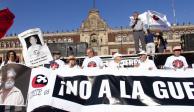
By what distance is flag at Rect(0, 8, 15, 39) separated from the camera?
11773mm

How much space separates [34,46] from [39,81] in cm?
145

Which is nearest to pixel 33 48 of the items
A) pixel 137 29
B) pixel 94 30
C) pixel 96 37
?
pixel 137 29

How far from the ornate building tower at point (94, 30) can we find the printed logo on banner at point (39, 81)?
74.0 meters

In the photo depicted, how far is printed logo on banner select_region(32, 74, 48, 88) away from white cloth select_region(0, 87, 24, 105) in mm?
366

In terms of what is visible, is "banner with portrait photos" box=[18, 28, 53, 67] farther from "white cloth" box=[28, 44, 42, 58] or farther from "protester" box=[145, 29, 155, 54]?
"protester" box=[145, 29, 155, 54]

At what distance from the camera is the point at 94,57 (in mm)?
11375

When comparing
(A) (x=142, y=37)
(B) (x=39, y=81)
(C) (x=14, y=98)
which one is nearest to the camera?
(B) (x=39, y=81)

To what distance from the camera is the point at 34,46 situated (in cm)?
1073

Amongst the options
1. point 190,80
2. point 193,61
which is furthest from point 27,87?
point 193,61

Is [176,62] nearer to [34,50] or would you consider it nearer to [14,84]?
[34,50]

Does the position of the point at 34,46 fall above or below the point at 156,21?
below

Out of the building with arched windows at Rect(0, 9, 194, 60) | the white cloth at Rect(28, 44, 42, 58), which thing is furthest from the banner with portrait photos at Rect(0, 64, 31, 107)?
the building with arched windows at Rect(0, 9, 194, 60)

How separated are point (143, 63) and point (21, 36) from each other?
2.91 metres

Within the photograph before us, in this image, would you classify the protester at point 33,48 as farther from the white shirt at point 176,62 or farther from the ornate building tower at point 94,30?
the ornate building tower at point 94,30
